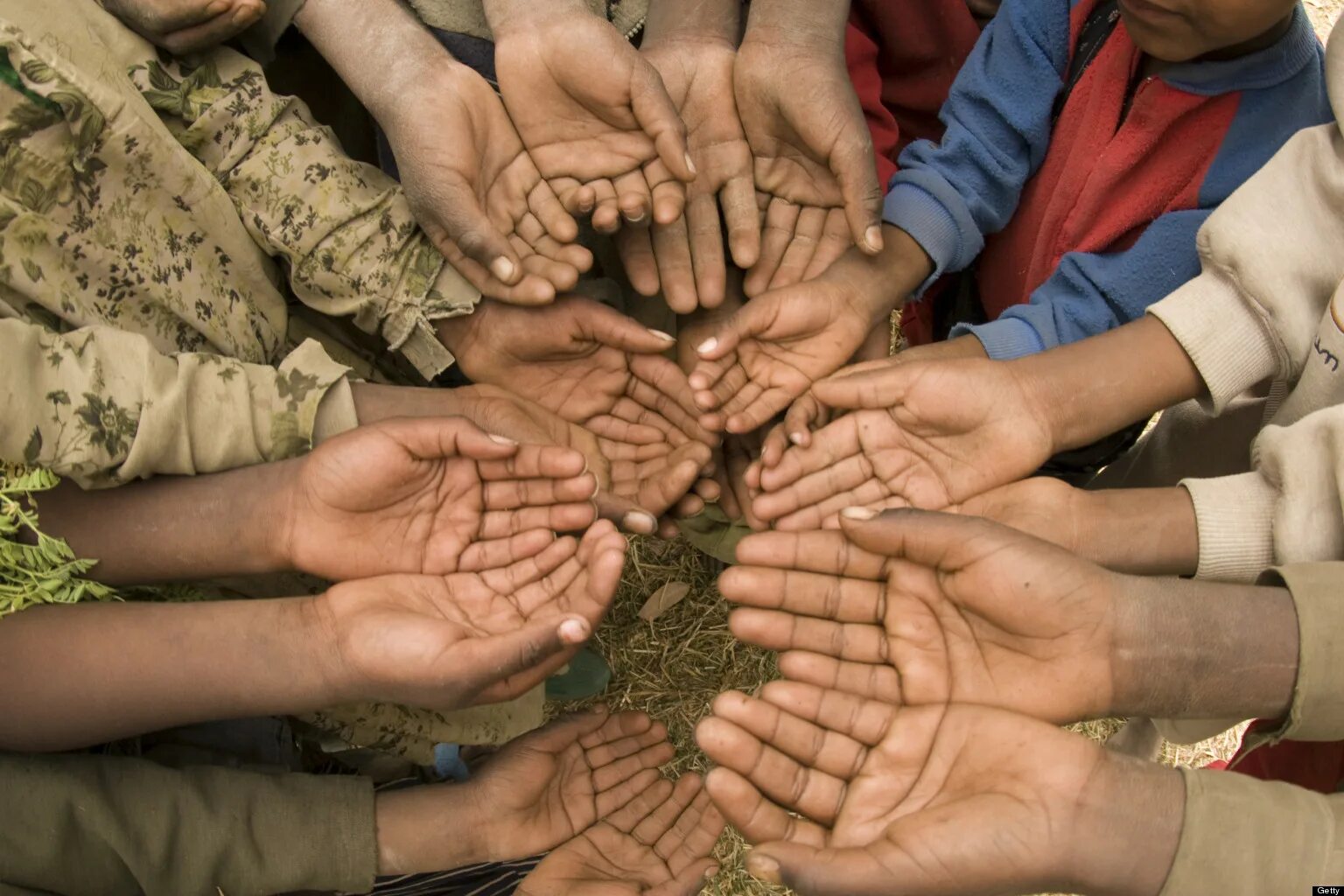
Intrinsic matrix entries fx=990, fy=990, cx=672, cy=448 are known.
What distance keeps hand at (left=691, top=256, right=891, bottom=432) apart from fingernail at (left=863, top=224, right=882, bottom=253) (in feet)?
0.46

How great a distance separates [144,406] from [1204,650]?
1.61 metres

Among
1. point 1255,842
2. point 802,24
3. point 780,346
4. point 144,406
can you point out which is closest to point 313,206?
point 144,406

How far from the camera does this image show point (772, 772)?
1426 mm

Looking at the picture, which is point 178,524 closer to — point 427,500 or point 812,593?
point 427,500

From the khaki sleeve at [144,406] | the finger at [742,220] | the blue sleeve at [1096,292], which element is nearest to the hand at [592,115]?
the finger at [742,220]

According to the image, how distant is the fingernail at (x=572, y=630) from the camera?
1.47 meters

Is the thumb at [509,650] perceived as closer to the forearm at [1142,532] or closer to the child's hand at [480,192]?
the child's hand at [480,192]

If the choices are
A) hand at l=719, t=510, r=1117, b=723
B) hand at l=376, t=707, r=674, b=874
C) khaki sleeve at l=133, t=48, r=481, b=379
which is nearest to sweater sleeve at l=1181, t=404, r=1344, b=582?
hand at l=719, t=510, r=1117, b=723

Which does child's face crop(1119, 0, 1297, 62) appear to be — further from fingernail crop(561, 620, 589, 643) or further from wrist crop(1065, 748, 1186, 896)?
fingernail crop(561, 620, 589, 643)

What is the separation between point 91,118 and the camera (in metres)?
1.58

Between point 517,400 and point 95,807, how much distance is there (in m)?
1.00

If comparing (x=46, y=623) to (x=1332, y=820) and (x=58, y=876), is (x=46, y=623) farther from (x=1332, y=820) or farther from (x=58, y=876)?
(x=1332, y=820)

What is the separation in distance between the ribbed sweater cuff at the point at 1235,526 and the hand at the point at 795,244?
0.82m

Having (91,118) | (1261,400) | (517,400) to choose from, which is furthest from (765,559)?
(91,118)
